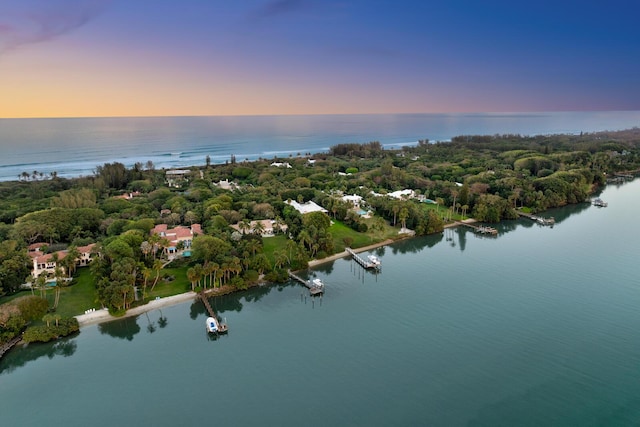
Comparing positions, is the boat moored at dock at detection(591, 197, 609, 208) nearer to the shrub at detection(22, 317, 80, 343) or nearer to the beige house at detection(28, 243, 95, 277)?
the beige house at detection(28, 243, 95, 277)

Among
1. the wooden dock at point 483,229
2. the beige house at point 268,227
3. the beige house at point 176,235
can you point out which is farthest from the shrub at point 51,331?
the wooden dock at point 483,229

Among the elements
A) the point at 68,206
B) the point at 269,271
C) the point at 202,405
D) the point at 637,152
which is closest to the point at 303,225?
the point at 269,271

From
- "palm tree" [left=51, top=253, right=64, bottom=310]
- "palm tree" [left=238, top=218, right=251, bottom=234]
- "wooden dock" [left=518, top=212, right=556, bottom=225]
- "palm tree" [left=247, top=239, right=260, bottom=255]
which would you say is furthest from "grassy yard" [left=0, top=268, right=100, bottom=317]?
"wooden dock" [left=518, top=212, right=556, bottom=225]

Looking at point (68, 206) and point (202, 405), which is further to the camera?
point (68, 206)

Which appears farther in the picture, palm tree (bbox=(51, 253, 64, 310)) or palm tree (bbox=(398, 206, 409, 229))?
palm tree (bbox=(398, 206, 409, 229))

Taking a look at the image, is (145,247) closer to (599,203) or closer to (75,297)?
(75,297)

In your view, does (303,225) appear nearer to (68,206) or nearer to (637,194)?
(68,206)
